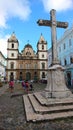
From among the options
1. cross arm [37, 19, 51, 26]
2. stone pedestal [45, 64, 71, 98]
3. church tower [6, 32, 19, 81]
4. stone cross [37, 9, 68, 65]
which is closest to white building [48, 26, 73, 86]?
stone cross [37, 9, 68, 65]

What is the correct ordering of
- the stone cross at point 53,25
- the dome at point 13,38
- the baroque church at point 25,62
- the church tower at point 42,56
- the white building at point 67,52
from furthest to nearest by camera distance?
the church tower at point 42,56, the dome at point 13,38, the baroque church at point 25,62, the white building at point 67,52, the stone cross at point 53,25

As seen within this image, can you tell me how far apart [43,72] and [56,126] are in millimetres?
44988

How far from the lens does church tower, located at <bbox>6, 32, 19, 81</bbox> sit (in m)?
47.5

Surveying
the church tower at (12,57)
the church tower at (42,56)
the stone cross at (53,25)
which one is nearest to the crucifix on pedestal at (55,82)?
the stone cross at (53,25)

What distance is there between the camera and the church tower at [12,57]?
156ft

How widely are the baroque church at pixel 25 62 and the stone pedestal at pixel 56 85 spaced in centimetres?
3930

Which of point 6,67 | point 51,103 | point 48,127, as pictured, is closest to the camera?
point 48,127

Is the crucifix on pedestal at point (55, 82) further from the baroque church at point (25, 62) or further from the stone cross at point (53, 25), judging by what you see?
the baroque church at point (25, 62)

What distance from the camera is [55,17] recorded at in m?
9.34

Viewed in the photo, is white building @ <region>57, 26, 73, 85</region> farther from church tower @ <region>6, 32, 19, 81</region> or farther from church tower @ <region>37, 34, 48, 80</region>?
church tower @ <region>6, 32, 19, 81</region>

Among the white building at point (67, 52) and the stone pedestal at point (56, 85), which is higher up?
the white building at point (67, 52)

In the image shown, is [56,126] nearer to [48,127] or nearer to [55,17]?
[48,127]

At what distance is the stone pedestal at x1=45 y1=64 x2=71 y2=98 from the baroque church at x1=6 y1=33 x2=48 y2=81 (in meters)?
39.3

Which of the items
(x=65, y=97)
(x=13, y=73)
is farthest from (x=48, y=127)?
(x=13, y=73)
